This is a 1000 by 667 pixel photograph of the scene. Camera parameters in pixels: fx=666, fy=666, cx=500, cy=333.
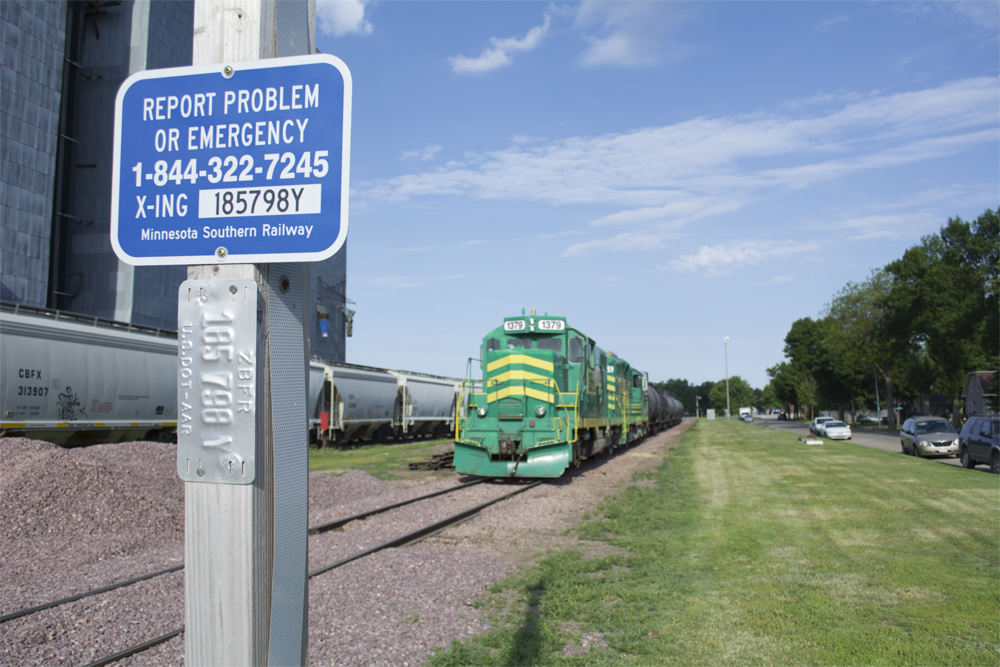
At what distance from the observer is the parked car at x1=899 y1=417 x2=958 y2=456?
24.8 metres

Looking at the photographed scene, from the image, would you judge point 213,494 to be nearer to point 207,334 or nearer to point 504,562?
point 207,334

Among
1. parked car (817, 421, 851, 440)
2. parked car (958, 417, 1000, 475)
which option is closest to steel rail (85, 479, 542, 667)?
parked car (958, 417, 1000, 475)

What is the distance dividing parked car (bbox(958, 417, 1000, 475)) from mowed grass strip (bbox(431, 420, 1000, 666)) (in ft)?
20.6

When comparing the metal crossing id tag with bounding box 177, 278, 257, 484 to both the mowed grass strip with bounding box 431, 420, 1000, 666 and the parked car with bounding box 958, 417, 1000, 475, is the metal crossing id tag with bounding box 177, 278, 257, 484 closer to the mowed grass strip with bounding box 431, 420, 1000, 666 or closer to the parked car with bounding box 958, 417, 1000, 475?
the mowed grass strip with bounding box 431, 420, 1000, 666

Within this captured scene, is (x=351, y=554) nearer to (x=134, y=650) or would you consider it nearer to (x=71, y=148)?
(x=134, y=650)

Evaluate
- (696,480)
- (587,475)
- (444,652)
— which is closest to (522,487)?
(587,475)

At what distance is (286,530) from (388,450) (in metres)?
26.3

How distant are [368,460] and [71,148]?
106 feet

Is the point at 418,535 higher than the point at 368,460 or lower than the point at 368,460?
higher

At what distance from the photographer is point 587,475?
59.1ft

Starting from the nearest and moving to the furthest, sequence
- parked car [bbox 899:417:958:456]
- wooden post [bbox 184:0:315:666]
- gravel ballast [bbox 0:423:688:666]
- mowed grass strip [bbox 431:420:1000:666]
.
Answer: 1. wooden post [bbox 184:0:315:666]
2. mowed grass strip [bbox 431:420:1000:666]
3. gravel ballast [bbox 0:423:688:666]
4. parked car [bbox 899:417:958:456]

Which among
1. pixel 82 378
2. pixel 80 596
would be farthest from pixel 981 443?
pixel 82 378

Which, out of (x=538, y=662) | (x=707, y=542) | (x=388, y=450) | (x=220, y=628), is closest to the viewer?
(x=220, y=628)

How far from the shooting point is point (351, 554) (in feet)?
28.1
